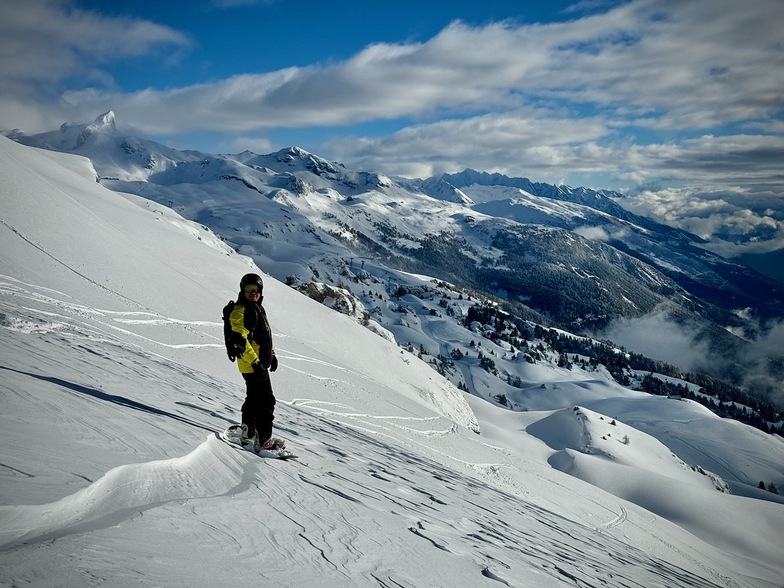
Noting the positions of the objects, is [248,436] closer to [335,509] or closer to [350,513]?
[335,509]

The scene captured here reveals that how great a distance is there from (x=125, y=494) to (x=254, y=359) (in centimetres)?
343

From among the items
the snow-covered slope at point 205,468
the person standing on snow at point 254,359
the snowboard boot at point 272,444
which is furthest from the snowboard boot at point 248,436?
the snow-covered slope at point 205,468

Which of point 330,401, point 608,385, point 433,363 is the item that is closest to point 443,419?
point 330,401

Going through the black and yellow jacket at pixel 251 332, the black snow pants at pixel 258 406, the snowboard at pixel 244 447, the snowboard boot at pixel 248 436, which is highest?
Answer: the black and yellow jacket at pixel 251 332

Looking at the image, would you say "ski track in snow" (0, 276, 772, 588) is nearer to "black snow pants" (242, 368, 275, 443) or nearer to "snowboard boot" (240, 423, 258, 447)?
"snowboard boot" (240, 423, 258, 447)

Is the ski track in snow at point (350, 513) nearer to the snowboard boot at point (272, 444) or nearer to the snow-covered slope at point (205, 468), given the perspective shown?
the snow-covered slope at point (205, 468)

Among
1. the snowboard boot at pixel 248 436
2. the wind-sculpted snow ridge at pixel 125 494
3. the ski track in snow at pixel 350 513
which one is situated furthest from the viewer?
the snowboard boot at pixel 248 436

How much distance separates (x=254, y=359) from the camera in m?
8.04

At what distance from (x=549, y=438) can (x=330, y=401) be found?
73953mm

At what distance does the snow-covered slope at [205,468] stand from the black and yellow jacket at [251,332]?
140 cm

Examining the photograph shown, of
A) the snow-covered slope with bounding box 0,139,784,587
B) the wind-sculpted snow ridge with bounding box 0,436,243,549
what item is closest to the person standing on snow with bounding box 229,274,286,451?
the snow-covered slope with bounding box 0,139,784,587

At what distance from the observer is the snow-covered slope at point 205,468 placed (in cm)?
410

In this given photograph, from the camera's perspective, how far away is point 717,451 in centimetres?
12681

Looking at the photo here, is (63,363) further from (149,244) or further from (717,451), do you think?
(717,451)
